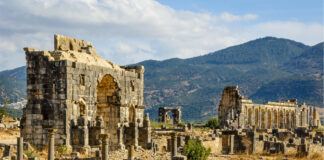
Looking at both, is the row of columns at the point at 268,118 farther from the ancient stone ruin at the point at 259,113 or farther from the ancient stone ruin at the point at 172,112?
the ancient stone ruin at the point at 172,112

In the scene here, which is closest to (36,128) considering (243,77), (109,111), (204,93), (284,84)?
(109,111)

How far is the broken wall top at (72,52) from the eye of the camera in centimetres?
2330

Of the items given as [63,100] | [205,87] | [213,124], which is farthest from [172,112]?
[205,87]

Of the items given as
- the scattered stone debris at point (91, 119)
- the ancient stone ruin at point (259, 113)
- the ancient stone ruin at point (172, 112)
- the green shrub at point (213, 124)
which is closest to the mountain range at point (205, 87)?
the ancient stone ruin at point (259, 113)

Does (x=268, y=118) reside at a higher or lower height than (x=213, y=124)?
higher

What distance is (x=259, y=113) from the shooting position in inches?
2339

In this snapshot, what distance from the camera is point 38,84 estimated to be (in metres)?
22.4

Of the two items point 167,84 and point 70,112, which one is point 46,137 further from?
point 167,84

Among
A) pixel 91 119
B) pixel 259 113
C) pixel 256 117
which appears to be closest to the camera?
pixel 91 119

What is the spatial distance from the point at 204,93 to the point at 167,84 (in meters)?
15.8

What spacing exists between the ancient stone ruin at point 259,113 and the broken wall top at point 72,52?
74.9 ft

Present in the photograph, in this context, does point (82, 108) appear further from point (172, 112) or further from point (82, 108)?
point (172, 112)

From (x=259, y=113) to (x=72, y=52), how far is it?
3826cm

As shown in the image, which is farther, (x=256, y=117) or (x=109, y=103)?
(x=256, y=117)
